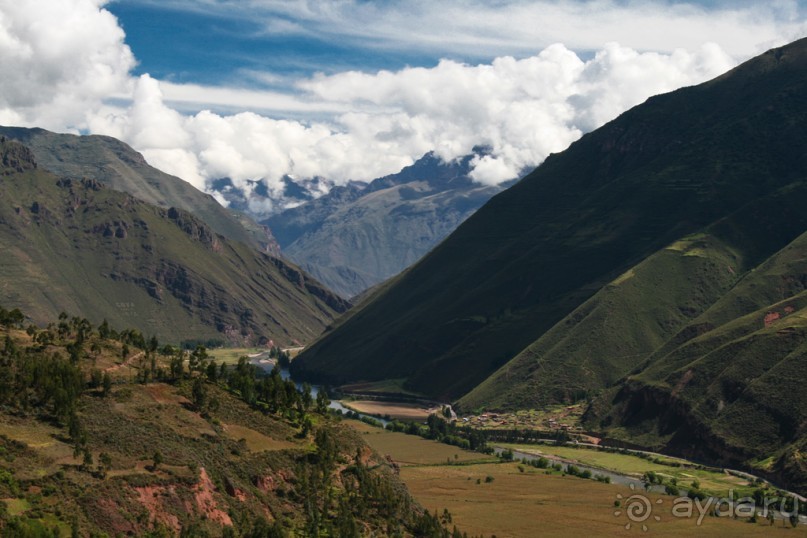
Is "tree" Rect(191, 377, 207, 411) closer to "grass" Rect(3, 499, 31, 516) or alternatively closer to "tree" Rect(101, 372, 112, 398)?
"tree" Rect(101, 372, 112, 398)

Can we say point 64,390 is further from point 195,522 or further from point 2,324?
point 2,324

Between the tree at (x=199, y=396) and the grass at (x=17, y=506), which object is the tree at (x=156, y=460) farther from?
the tree at (x=199, y=396)

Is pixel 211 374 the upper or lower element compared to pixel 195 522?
upper

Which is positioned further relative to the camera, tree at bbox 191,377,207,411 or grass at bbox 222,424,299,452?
tree at bbox 191,377,207,411

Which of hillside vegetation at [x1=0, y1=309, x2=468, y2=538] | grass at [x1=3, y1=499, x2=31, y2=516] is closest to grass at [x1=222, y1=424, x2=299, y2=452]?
→ hillside vegetation at [x1=0, y1=309, x2=468, y2=538]

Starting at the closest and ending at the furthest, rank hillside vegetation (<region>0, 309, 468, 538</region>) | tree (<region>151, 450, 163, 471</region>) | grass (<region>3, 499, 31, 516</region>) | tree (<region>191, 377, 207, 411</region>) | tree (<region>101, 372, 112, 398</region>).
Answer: grass (<region>3, 499, 31, 516</region>)
hillside vegetation (<region>0, 309, 468, 538</region>)
tree (<region>151, 450, 163, 471</region>)
tree (<region>101, 372, 112, 398</region>)
tree (<region>191, 377, 207, 411</region>)

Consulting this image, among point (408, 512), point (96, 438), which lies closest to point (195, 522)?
point (96, 438)

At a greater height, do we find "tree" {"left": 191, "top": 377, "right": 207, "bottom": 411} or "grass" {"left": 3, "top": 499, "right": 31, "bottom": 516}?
"tree" {"left": 191, "top": 377, "right": 207, "bottom": 411}

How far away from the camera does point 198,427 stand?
171m

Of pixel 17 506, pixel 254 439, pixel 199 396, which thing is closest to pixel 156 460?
pixel 17 506

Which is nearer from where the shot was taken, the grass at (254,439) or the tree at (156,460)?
the tree at (156,460)

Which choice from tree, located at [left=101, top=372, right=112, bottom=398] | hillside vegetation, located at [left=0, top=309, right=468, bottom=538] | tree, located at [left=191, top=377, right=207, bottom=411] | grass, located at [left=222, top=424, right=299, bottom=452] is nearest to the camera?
hillside vegetation, located at [left=0, top=309, right=468, bottom=538]

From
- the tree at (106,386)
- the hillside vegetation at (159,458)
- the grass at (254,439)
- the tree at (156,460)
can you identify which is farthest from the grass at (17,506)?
the grass at (254,439)

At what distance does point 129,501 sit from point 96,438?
640 inches
